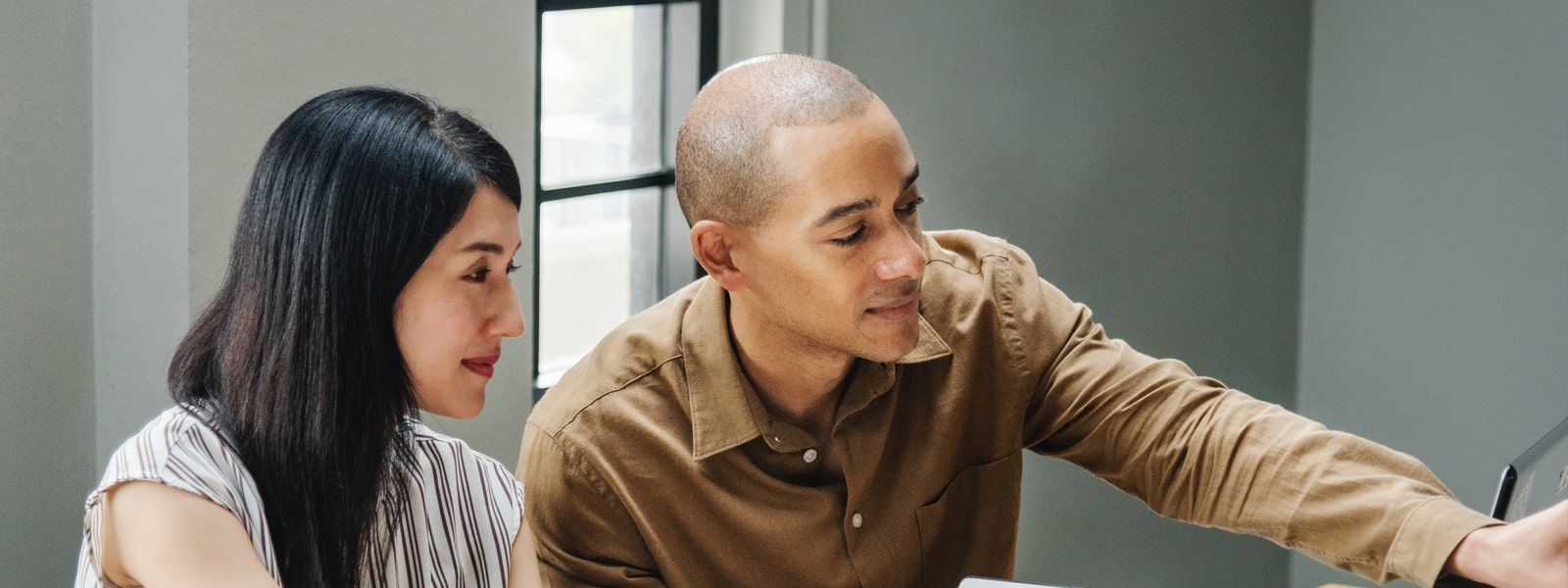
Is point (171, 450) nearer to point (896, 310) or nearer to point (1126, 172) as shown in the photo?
point (896, 310)

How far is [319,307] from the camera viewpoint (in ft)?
3.79

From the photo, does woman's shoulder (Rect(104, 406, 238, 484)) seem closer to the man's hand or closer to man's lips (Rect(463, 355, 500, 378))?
man's lips (Rect(463, 355, 500, 378))

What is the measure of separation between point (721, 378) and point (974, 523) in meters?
0.36

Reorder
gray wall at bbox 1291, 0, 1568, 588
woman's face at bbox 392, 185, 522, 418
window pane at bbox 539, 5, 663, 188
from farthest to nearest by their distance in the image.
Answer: gray wall at bbox 1291, 0, 1568, 588
window pane at bbox 539, 5, 663, 188
woman's face at bbox 392, 185, 522, 418

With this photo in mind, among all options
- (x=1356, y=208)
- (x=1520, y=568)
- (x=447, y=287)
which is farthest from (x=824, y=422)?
(x=1356, y=208)

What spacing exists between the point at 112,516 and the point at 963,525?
3.10ft

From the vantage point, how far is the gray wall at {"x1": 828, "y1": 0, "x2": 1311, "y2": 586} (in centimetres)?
277

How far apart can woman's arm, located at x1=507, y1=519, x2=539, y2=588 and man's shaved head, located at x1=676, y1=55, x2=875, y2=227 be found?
378 millimetres

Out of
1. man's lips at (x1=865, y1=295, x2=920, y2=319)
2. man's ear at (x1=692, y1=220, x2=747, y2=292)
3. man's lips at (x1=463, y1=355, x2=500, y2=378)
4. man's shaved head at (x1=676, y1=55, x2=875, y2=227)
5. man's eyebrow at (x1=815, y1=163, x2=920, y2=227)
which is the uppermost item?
man's shaved head at (x1=676, y1=55, x2=875, y2=227)

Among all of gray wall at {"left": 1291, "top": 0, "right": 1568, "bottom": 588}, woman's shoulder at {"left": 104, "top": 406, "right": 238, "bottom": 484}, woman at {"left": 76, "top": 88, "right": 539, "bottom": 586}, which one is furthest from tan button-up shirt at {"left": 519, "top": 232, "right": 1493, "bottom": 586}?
gray wall at {"left": 1291, "top": 0, "right": 1568, "bottom": 588}

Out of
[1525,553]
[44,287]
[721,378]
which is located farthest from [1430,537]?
[44,287]

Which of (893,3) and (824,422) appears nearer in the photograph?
(824,422)

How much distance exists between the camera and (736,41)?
8.19ft

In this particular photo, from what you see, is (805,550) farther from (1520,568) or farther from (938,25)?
(938,25)
